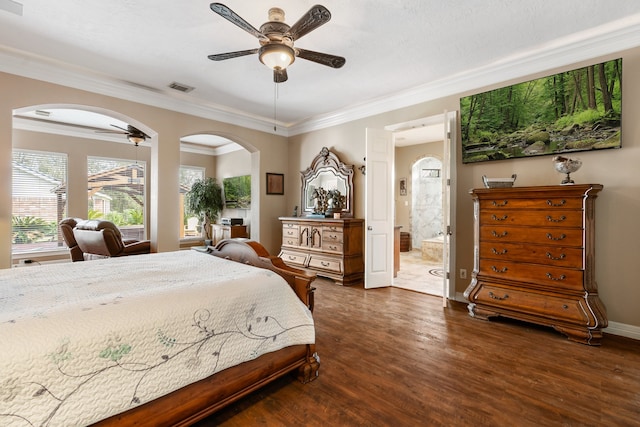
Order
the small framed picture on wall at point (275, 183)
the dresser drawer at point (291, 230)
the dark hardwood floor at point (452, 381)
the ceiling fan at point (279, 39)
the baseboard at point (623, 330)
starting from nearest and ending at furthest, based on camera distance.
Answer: the dark hardwood floor at point (452, 381) → the ceiling fan at point (279, 39) → the baseboard at point (623, 330) → the dresser drawer at point (291, 230) → the small framed picture on wall at point (275, 183)

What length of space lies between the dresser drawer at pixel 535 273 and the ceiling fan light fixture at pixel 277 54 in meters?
2.80

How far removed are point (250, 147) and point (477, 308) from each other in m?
4.54

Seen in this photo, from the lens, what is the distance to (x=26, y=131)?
209 inches

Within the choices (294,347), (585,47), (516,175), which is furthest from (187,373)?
(585,47)

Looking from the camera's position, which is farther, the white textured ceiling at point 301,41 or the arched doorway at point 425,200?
the arched doorway at point 425,200

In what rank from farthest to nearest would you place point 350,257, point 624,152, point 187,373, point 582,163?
point 350,257, point 582,163, point 624,152, point 187,373

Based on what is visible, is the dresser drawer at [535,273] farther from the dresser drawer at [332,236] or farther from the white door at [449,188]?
the dresser drawer at [332,236]

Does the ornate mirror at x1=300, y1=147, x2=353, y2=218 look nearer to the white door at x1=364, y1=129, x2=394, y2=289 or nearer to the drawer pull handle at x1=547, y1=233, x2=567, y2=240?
the white door at x1=364, y1=129, x2=394, y2=289

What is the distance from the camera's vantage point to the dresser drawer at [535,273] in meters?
2.64

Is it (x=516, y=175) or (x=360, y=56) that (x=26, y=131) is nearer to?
(x=360, y=56)

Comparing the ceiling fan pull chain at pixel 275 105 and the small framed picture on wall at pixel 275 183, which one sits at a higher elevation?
the ceiling fan pull chain at pixel 275 105

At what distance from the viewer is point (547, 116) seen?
3086mm

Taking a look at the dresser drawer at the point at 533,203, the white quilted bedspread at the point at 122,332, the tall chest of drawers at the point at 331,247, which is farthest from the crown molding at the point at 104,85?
the dresser drawer at the point at 533,203

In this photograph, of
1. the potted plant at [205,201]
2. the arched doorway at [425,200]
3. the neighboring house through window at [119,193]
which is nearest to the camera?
the neighboring house through window at [119,193]
